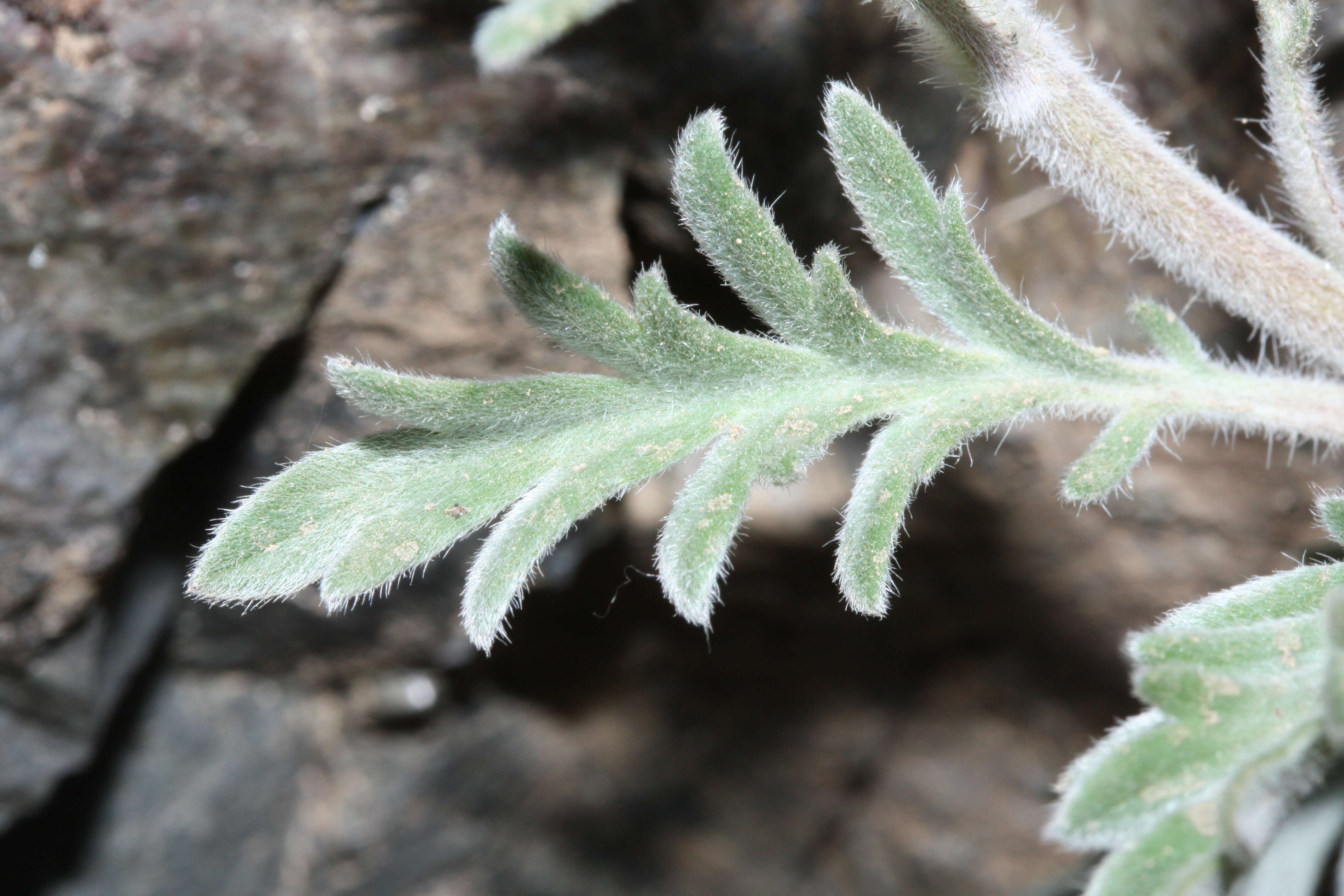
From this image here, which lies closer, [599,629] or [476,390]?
[476,390]

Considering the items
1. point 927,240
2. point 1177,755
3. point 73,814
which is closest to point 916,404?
point 927,240

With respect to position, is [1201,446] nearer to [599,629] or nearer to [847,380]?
[847,380]

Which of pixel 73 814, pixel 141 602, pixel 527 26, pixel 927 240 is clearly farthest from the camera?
pixel 73 814

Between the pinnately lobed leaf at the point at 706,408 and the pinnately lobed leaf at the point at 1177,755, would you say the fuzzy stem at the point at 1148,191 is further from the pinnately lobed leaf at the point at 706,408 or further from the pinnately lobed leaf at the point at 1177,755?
the pinnately lobed leaf at the point at 1177,755

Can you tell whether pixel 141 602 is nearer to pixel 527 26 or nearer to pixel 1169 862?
pixel 527 26

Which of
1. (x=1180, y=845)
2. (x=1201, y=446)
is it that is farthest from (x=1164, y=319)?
(x=1201, y=446)

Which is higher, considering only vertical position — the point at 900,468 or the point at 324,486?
the point at 900,468
